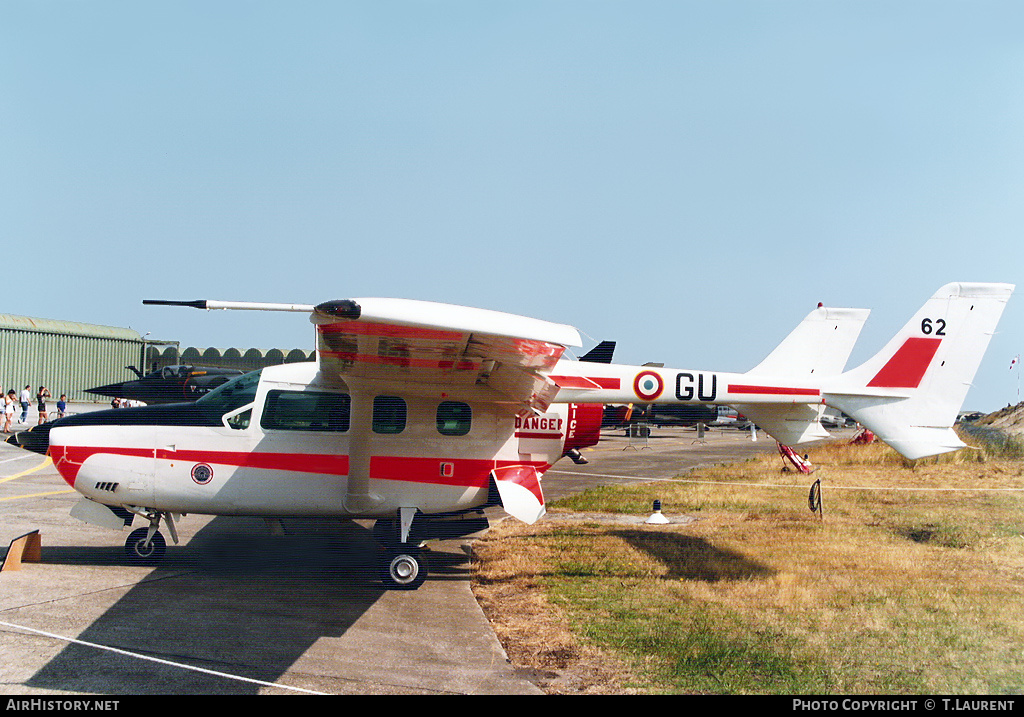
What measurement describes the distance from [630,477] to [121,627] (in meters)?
15.8

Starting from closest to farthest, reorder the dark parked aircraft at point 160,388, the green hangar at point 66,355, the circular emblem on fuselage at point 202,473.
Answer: the circular emblem on fuselage at point 202,473 < the dark parked aircraft at point 160,388 < the green hangar at point 66,355

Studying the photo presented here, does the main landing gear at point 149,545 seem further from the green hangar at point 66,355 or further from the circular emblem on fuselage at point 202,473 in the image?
the green hangar at point 66,355

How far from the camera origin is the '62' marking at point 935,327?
32.4ft

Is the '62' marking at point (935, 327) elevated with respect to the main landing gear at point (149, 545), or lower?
elevated

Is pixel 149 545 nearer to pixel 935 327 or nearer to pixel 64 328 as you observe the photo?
pixel 935 327

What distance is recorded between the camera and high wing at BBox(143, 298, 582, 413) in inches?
204

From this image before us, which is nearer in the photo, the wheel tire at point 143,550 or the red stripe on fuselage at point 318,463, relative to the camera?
the red stripe on fuselage at point 318,463

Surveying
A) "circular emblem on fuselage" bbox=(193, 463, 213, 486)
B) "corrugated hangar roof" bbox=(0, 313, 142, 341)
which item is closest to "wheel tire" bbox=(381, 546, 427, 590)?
"circular emblem on fuselage" bbox=(193, 463, 213, 486)

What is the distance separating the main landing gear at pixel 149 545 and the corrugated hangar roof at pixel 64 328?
112 feet

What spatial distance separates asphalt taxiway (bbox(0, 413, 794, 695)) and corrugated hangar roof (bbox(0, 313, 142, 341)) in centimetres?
3238

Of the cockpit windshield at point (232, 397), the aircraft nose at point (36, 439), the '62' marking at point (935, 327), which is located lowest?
the aircraft nose at point (36, 439)

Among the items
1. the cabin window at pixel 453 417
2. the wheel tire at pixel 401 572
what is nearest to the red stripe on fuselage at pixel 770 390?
the cabin window at pixel 453 417

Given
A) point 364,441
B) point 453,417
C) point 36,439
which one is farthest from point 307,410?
point 36,439
